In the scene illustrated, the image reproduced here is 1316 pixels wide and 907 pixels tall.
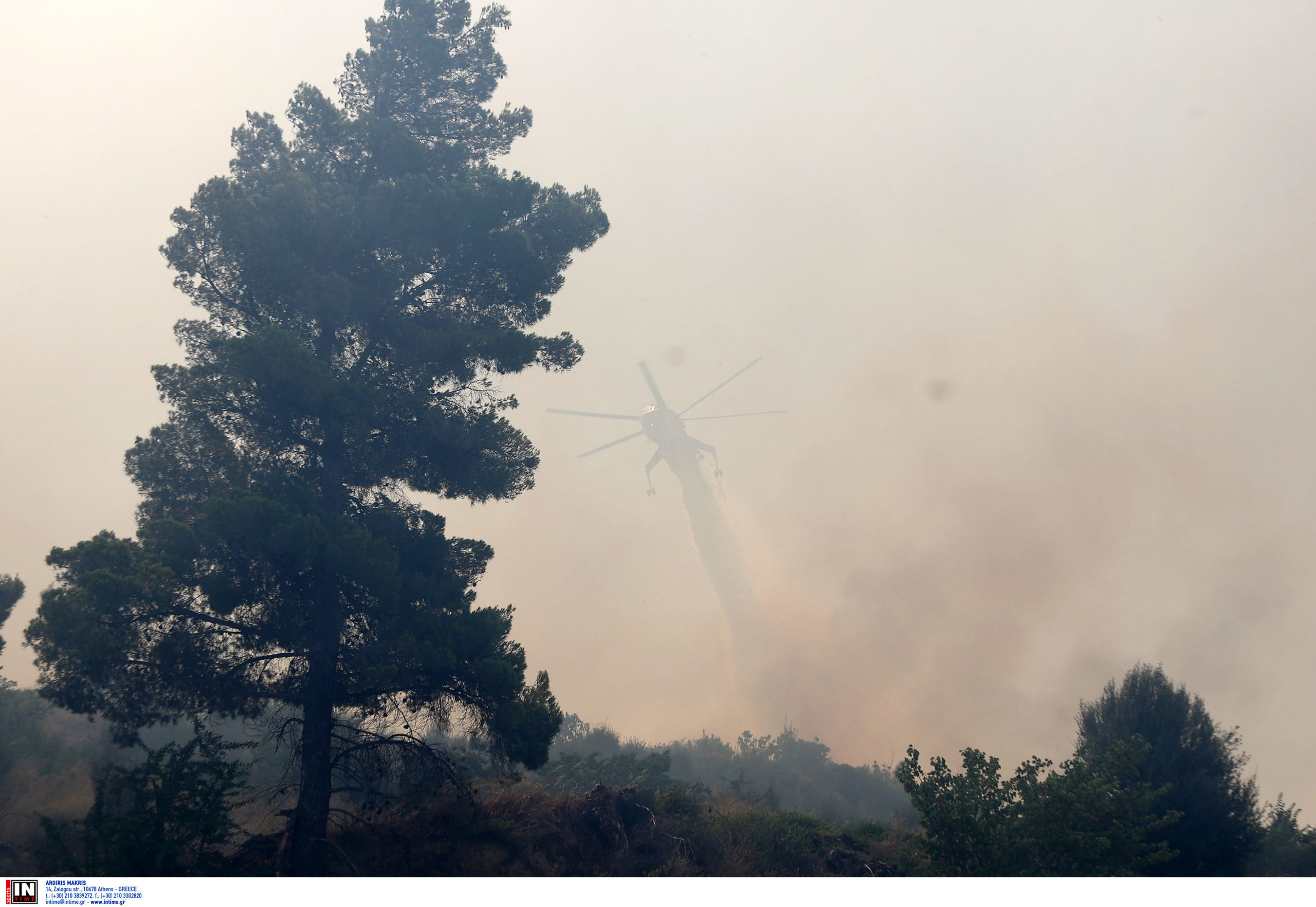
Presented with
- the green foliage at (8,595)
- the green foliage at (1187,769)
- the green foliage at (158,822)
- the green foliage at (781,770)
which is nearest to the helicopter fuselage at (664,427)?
the green foliage at (781,770)

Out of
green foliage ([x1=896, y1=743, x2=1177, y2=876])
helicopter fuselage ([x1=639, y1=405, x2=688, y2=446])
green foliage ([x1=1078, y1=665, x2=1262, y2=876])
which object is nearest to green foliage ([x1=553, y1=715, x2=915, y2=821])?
green foliage ([x1=1078, y1=665, x2=1262, y2=876])

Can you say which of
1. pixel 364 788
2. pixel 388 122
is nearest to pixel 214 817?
pixel 364 788

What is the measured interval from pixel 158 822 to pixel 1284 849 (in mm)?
31109

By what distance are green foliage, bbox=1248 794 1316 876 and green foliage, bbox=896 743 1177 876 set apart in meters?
10.1

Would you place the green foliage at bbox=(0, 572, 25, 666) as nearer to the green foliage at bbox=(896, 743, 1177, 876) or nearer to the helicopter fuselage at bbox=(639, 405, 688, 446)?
the green foliage at bbox=(896, 743, 1177, 876)

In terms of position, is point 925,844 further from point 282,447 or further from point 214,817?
point 282,447

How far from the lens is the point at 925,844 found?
1483cm

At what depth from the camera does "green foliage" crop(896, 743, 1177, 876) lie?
13555mm

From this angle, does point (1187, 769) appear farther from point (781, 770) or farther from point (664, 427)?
point (664, 427)

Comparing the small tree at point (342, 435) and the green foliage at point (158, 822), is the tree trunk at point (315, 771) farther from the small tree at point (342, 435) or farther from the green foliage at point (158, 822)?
the green foliage at point (158, 822)

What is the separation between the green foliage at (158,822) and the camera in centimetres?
1341

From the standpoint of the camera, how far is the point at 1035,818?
14.1 meters

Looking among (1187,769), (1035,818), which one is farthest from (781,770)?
(1035,818)
